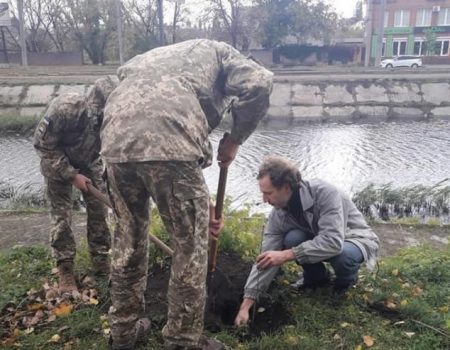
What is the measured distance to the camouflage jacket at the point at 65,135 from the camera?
3.54 metres

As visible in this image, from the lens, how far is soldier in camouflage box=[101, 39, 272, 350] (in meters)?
2.48

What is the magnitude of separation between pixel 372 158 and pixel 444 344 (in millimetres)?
8312

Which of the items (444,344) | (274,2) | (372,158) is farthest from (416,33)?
(444,344)

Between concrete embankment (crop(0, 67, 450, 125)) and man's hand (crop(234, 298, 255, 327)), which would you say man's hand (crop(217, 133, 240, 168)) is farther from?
concrete embankment (crop(0, 67, 450, 125))

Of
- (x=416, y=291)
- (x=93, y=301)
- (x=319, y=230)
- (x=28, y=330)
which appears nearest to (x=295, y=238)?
(x=319, y=230)

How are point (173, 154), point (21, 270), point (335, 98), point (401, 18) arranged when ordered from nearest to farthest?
1. point (173, 154)
2. point (21, 270)
3. point (335, 98)
4. point (401, 18)

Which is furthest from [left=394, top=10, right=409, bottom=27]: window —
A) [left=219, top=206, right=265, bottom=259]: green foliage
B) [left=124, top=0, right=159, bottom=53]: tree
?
[left=219, top=206, right=265, bottom=259]: green foliage

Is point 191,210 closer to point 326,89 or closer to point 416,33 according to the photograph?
point 326,89

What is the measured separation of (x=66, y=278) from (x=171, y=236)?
168 centimetres

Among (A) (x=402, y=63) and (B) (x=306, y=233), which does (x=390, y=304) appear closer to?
(B) (x=306, y=233)

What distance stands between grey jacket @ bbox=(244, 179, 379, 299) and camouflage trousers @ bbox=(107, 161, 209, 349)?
81cm

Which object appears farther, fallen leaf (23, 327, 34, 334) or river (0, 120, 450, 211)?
river (0, 120, 450, 211)

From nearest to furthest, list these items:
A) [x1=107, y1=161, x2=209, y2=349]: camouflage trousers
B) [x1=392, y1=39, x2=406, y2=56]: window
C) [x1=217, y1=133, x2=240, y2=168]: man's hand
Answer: [x1=107, y1=161, x2=209, y2=349]: camouflage trousers
[x1=217, y1=133, x2=240, y2=168]: man's hand
[x1=392, y1=39, x2=406, y2=56]: window

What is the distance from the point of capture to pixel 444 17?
48.5 meters
